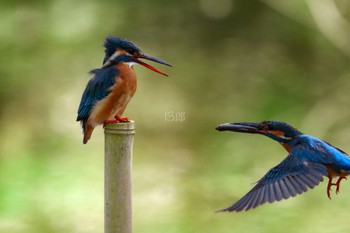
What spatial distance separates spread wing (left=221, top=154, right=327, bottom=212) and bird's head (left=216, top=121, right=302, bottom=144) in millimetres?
58

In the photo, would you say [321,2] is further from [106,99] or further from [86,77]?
[106,99]

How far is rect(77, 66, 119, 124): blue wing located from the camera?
210 centimetres

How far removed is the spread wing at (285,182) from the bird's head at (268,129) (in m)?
0.06

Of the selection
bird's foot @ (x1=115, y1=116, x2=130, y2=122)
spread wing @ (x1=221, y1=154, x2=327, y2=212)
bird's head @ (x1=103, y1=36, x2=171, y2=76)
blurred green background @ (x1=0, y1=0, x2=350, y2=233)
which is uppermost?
blurred green background @ (x1=0, y1=0, x2=350, y2=233)

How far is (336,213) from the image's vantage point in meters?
3.88

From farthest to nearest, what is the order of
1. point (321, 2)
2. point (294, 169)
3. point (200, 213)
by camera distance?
point (321, 2) → point (200, 213) → point (294, 169)

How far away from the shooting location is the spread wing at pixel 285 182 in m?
1.92

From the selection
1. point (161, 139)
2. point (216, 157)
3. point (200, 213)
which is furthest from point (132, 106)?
point (200, 213)

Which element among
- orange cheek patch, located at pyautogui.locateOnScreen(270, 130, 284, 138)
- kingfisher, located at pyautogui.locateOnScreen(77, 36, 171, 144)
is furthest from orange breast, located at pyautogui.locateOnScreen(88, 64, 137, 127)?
orange cheek patch, located at pyautogui.locateOnScreen(270, 130, 284, 138)

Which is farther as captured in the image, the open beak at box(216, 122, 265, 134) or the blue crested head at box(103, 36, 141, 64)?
the blue crested head at box(103, 36, 141, 64)

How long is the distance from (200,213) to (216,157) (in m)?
0.46

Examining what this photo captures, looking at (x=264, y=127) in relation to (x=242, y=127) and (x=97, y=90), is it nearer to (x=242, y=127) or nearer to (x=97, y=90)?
(x=242, y=127)

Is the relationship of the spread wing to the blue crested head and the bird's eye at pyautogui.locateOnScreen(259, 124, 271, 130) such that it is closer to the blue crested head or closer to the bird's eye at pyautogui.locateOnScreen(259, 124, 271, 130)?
the bird's eye at pyautogui.locateOnScreen(259, 124, 271, 130)

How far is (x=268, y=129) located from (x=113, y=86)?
43 cm
